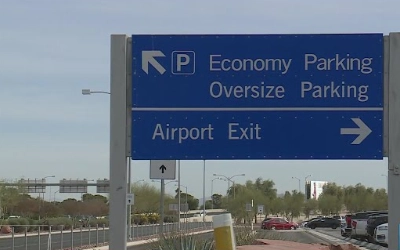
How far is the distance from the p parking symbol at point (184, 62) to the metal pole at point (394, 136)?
2232mm

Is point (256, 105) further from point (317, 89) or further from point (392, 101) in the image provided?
point (392, 101)

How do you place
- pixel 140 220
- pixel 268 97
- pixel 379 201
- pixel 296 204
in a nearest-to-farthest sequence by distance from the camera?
1. pixel 268 97
2. pixel 140 220
3. pixel 379 201
4. pixel 296 204

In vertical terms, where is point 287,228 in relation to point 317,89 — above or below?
below

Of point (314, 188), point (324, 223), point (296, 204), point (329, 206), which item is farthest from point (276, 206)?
point (314, 188)

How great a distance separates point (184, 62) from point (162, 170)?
1390cm

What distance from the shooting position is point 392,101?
9.09 meters

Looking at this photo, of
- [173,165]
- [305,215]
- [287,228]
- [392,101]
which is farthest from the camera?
[305,215]

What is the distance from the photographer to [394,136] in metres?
9.05

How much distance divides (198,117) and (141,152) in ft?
2.56

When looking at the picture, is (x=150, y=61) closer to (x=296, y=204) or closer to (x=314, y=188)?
(x=296, y=204)

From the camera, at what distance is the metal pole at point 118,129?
9.00 m

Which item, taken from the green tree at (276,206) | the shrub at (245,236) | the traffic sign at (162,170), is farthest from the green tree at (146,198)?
the traffic sign at (162,170)

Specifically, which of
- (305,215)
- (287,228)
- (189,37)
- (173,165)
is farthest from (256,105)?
(305,215)

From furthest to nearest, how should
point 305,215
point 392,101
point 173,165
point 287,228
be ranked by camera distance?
point 305,215 < point 287,228 < point 173,165 < point 392,101
